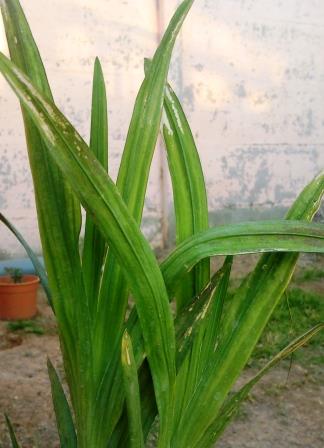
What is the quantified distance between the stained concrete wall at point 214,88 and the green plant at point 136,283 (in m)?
3.41

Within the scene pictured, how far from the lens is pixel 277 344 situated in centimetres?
294

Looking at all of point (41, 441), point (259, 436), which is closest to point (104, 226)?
point (41, 441)

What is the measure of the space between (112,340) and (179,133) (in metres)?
0.36

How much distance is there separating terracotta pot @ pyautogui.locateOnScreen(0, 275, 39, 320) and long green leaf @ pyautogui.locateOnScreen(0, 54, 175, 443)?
2.72m

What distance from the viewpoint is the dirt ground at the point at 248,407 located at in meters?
2.00

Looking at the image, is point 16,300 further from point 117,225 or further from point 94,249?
point 117,225

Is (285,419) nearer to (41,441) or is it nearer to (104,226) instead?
(41,441)

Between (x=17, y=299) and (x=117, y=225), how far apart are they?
9.32ft

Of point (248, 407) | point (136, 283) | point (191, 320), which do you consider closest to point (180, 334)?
point (191, 320)

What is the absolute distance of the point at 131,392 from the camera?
844 mm

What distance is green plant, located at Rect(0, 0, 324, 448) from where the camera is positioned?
83cm

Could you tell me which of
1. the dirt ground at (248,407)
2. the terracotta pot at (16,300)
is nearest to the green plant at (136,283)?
the dirt ground at (248,407)

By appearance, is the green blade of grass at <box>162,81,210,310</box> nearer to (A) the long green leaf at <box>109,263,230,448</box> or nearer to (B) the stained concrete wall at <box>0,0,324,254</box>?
(A) the long green leaf at <box>109,263,230,448</box>

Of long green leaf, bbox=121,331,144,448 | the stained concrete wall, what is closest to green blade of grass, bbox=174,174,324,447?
long green leaf, bbox=121,331,144,448
